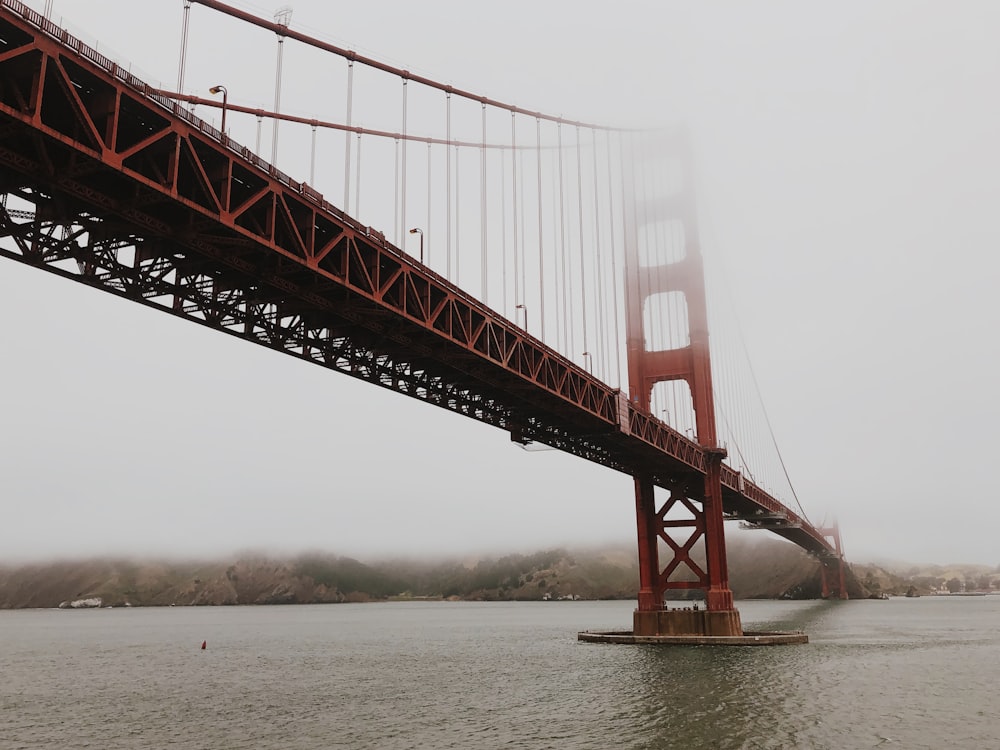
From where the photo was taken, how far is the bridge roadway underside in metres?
14.6

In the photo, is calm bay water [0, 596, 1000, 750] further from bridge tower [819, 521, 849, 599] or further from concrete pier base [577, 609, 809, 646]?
bridge tower [819, 521, 849, 599]

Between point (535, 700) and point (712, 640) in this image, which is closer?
point (535, 700)

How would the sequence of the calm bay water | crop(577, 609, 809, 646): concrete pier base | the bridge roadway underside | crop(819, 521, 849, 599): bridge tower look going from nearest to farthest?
the bridge roadway underside < the calm bay water < crop(577, 609, 809, 646): concrete pier base < crop(819, 521, 849, 599): bridge tower

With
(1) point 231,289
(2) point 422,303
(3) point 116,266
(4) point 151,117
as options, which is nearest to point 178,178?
(4) point 151,117

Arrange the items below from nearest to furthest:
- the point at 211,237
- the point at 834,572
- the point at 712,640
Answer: the point at 211,237
the point at 712,640
the point at 834,572

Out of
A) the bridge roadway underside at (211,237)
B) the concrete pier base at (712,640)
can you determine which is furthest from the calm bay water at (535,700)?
the bridge roadway underside at (211,237)

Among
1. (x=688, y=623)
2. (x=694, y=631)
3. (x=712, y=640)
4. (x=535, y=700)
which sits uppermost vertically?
(x=688, y=623)

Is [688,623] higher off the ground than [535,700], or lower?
higher

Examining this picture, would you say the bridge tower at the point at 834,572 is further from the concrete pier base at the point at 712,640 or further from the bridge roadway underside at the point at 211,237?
the bridge roadway underside at the point at 211,237

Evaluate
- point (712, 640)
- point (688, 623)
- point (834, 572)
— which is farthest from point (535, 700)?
point (834, 572)

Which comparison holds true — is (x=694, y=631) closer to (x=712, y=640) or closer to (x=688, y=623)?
(x=688, y=623)

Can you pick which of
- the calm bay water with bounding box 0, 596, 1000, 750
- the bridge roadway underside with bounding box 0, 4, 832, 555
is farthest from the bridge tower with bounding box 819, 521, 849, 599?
the bridge roadway underside with bounding box 0, 4, 832, 555

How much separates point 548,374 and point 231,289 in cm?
1585

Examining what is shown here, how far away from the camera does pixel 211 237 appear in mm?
17906
